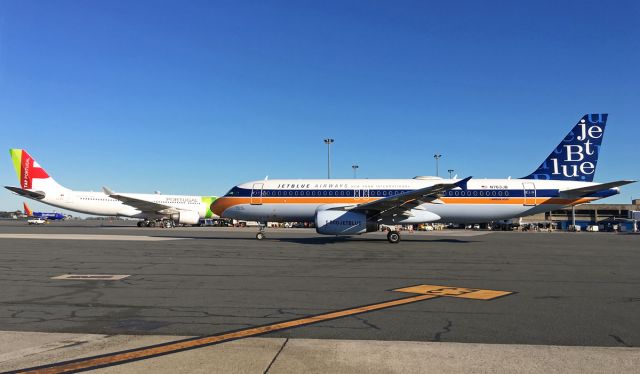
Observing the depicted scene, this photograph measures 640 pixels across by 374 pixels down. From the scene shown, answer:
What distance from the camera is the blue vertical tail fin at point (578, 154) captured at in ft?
94.0

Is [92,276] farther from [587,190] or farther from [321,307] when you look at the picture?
[587,190]

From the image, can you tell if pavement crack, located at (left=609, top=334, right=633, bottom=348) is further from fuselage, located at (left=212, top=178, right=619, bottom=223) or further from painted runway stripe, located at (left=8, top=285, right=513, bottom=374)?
fuselage, located at (left=212, top=178, right=619, bottom=223)

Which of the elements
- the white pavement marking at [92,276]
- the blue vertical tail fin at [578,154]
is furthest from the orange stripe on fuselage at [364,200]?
the white pavement marking at [92,276]

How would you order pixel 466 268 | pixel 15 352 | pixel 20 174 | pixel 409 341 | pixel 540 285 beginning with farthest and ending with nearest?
1. pixel 20 174
2. pixel 466 268
3. pixel 540 285
4. pixel 409 341
5. pixel 15 352

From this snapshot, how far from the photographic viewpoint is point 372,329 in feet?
19.1

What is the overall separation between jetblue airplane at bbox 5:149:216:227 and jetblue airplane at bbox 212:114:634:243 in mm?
23900

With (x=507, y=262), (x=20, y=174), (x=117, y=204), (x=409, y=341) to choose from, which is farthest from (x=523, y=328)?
(x=20, y=174)

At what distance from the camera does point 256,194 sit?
2817 cm

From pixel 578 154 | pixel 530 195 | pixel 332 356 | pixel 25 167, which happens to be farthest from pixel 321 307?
pixel 25 167

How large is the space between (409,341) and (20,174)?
59359 millimetres

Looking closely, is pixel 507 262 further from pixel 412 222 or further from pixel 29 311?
pixel 29 311

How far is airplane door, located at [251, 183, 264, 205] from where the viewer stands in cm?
2802

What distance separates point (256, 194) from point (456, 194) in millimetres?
13019

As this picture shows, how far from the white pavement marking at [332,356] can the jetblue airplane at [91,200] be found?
45.6 m
